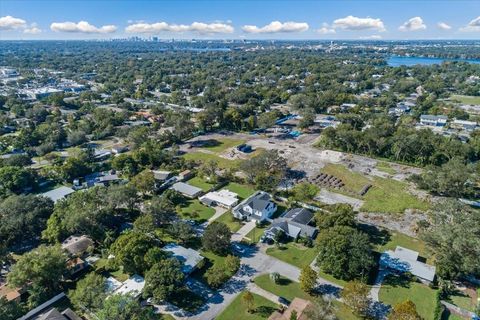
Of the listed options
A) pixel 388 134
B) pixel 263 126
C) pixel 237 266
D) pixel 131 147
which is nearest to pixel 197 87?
pixel 263 126

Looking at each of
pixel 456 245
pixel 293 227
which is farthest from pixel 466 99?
pixel 293 227

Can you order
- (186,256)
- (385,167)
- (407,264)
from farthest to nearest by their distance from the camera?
1. (385,167)
2. (186,256)
3. (407,264)

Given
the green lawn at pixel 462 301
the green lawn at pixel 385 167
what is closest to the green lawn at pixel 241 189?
the green lawn at pixel 385 167

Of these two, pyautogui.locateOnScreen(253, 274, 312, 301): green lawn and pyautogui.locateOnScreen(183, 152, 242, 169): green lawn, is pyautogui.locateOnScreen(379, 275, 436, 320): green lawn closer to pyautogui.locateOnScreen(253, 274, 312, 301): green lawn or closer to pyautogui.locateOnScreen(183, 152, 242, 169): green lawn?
pyautogui.locateOnScreen(253, 274, 312, 301): green lawn

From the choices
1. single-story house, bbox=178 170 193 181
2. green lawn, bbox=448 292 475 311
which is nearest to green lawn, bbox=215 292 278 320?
green lawn, bbox=448 292 475 311

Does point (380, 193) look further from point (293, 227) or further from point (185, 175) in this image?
point (185, 175)

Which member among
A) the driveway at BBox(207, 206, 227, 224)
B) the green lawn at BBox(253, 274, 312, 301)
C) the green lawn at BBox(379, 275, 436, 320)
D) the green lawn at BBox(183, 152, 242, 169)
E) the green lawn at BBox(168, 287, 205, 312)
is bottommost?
the green lawn at BBox(168, 287, 205, 312)
